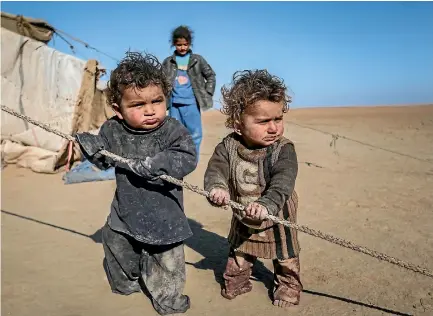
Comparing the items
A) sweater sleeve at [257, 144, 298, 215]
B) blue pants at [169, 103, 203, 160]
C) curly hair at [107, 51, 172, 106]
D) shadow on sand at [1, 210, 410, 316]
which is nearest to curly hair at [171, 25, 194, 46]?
blue pants at [169, 103, 203, 160]

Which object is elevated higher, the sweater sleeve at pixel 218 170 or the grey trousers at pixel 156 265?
the sweater sleeve at pixel 218 170

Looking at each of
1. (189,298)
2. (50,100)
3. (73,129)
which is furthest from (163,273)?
(50,100)

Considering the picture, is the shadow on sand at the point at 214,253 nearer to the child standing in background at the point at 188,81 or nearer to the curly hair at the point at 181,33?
the child standing in background at the point at 188,81

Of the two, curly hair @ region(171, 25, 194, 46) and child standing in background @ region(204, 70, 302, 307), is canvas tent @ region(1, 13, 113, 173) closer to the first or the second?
curly hair @ region(171, 25, 194, 46)

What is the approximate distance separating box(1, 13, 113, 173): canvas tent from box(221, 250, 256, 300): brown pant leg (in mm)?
4388

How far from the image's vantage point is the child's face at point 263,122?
2482 mm

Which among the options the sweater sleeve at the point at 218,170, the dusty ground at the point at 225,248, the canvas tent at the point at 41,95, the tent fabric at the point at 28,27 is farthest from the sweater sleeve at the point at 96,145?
the tent fabric at the point at 28,27

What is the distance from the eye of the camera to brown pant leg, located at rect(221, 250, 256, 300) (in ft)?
9.33

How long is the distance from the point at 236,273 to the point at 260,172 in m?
0.74

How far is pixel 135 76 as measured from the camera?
2.48 metres

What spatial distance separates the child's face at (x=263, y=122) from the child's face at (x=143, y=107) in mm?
498

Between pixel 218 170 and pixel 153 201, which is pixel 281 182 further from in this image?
pixel 153 201

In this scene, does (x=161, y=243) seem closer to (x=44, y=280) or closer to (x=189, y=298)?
(x=189, y=298)

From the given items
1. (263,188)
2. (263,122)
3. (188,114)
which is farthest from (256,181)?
(188,114)
